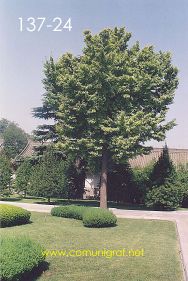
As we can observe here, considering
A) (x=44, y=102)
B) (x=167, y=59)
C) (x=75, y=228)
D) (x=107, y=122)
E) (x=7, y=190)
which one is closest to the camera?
(x=75, y=228)

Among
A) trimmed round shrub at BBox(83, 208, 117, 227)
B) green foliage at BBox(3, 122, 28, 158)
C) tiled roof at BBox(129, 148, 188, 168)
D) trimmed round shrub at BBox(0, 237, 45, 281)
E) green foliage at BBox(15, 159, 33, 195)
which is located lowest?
trimmed round shrub at BBox(0, 237, 45, 281)

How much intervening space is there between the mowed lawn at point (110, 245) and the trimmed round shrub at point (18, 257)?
2.01ft

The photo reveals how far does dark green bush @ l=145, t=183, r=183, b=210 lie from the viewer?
105ft

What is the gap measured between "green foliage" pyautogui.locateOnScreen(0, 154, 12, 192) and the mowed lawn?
11.0m

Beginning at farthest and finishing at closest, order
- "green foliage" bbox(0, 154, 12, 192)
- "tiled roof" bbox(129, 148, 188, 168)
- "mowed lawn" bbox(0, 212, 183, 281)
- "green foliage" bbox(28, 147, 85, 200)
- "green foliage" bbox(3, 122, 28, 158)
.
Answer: "green foliage" bbox(3, 122, 28, 158) → "tiled roof" bbox(129, 148, 188, 168) → "green foliage" bbox(0, 154, 12, 192) → "green foliage" bbox(28, 147, 85, 200) → "mowed lawn" bbox(0, 212, 183, 281)

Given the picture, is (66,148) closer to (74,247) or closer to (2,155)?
(2,155)

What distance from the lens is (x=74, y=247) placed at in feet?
50.6

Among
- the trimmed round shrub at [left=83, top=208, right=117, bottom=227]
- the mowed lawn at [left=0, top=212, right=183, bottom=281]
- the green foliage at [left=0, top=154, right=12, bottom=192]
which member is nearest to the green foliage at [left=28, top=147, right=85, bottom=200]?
the green foliage at [left=0, top=154, right=12, bottom=192]

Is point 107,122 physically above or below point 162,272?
above

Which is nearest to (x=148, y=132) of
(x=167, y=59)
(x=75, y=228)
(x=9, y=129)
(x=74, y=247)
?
(x=167, y=59)

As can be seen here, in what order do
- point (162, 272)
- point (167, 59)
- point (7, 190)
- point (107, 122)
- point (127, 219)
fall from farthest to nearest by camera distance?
point (7, 190), point (167, 59), point (107, 122), point (127, 219), point (162, 272)

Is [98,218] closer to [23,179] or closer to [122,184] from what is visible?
[122,184]

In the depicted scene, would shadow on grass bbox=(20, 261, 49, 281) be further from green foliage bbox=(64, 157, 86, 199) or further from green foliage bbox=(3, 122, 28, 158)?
green foliage bbox=(3, 122, 28, 158)

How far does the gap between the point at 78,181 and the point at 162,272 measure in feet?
99.5
